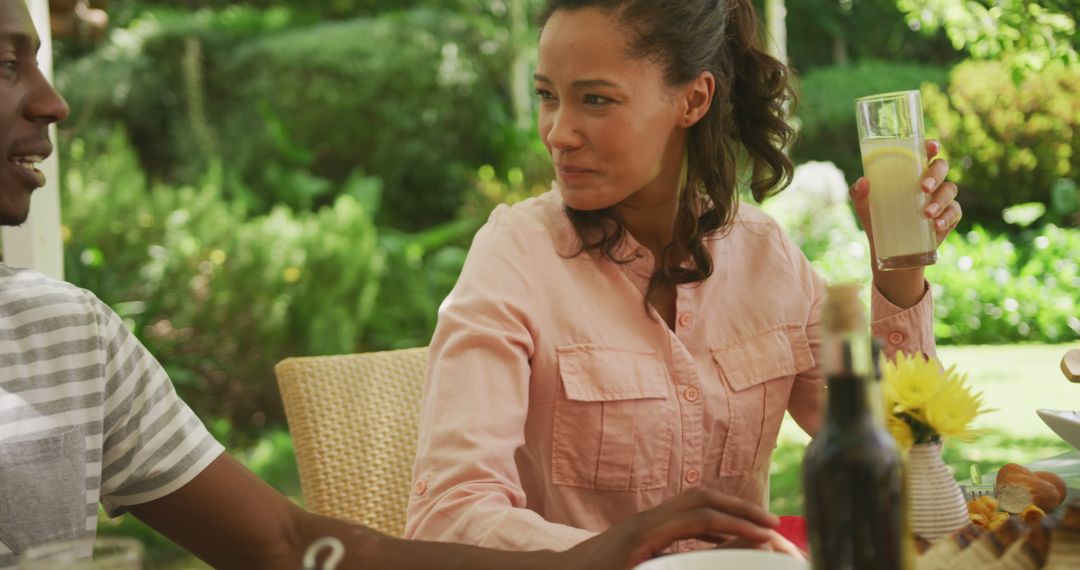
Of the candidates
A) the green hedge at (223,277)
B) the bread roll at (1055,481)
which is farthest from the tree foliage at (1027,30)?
the green hedge at (223,277)

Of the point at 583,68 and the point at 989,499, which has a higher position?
the point at 583,68

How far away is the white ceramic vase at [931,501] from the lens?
1291mm

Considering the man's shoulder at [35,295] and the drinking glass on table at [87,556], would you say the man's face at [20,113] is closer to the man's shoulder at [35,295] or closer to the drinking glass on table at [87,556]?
the man's shoulder at [35,295]

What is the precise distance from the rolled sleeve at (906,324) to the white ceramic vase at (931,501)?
2.12ft

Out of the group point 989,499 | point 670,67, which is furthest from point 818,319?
point 989,499

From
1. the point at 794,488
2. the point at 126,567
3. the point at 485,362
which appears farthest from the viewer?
the point at 794,488

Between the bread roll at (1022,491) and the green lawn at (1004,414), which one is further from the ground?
the bread roll at (1022,491)

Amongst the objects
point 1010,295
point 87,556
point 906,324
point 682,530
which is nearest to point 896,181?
point 906,324

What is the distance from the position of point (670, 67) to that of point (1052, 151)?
25.3ft

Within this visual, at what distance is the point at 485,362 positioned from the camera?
1.71 m

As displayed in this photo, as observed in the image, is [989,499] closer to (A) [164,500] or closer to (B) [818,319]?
(B) [818,319]

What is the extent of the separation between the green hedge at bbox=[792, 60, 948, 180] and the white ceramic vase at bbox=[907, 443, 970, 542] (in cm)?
858

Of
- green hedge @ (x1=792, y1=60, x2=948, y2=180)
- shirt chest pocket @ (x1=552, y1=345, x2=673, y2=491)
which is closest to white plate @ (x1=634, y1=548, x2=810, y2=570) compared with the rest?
shirt chest pocket @ (x1=552, y1=345, x2=673, y2=491)

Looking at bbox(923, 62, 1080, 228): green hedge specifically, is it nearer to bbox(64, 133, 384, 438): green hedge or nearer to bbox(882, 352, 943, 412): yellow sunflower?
bbox(64, 133, 384, 438): green hedge
